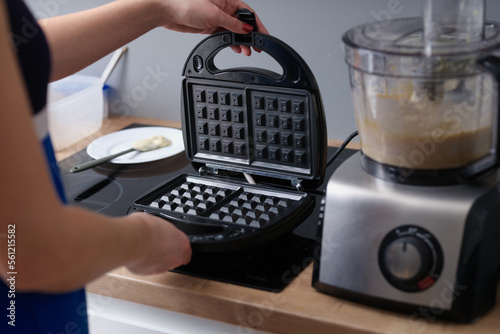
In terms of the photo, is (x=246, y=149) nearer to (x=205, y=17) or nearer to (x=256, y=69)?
(x=256, y=69)

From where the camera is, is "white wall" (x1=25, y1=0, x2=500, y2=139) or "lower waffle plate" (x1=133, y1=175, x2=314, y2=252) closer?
"lower waffle plate" (x1=133, y1=175, x2=314, y2=252)

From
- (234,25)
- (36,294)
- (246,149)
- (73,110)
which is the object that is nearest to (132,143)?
(73,110)

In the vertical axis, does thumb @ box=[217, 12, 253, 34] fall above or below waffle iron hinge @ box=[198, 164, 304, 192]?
above

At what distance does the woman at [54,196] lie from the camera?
23.5 inches

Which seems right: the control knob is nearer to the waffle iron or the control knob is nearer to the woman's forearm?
the waffle iron

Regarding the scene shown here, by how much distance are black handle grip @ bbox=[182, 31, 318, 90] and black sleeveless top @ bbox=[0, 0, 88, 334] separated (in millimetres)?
425

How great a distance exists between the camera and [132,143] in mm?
1647

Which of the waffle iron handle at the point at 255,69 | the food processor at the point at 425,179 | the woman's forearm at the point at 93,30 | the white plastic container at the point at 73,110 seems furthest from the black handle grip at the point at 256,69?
the white plastic container at the point at 73,110

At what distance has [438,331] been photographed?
2.88ft

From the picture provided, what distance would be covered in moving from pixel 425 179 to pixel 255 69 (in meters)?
0.50

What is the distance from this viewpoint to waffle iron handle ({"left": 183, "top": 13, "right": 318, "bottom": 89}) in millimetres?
1188

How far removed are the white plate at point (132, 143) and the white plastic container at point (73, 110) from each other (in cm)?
10

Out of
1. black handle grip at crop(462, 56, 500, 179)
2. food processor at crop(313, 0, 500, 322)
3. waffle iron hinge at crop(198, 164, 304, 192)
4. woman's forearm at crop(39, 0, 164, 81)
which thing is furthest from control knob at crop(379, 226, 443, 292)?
woman's forearm at crop(39, 0, 164, 81)

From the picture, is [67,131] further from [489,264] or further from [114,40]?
[489,264]
